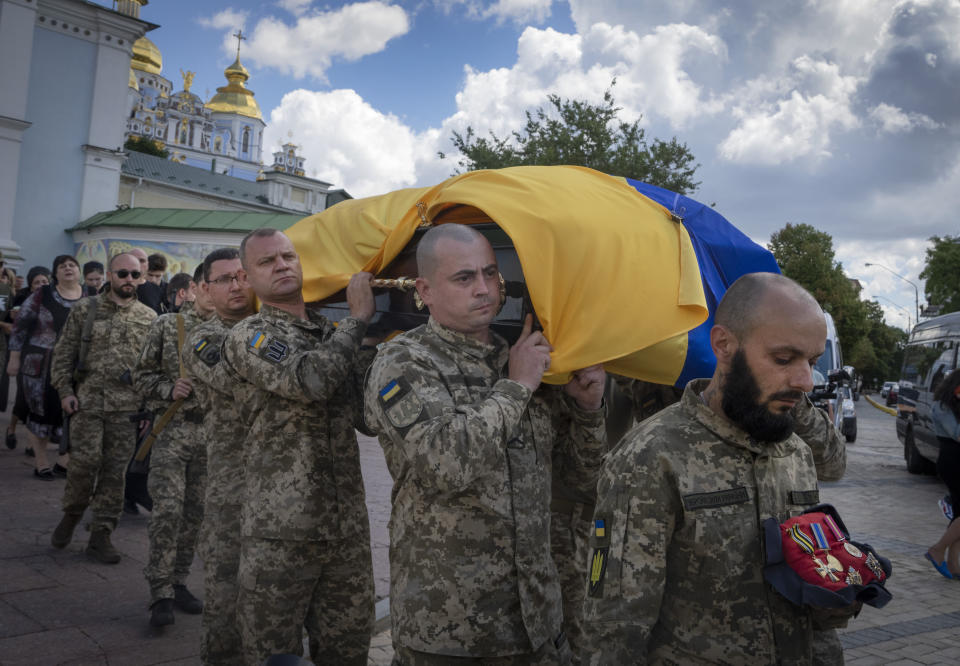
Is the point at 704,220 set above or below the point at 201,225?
below

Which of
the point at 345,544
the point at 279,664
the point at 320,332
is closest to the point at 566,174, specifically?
the point at 320,332

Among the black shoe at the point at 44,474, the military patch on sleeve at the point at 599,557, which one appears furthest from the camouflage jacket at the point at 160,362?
the military patch on sleeve at the point at 599,557

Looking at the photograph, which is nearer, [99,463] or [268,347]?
[268,347]

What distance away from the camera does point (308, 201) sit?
5578 cm

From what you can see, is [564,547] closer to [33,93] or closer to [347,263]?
[347,263]

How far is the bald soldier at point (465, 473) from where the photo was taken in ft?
7.82

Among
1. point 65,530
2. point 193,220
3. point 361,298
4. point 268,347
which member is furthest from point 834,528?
point 193,220

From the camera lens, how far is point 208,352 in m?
4.02

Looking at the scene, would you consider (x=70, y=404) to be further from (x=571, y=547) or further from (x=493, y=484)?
(x=493, y=484)

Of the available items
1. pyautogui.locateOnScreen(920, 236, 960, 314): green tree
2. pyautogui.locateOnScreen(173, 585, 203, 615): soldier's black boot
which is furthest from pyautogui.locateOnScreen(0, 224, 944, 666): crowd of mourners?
pyautogui.locateOnScreen(920, 236, 960, 314): green tree

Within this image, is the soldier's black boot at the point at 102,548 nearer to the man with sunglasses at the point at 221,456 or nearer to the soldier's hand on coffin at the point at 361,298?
the man with sunglasses at the point at 221,456

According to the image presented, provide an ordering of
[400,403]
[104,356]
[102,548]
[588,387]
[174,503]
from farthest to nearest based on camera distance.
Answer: [104,356] → [102,548] → [174,503] → [588,387] → [400,403]

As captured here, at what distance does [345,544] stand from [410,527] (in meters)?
0.92

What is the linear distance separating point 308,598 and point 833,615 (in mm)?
2136
